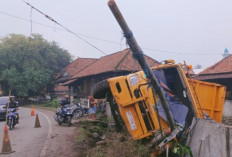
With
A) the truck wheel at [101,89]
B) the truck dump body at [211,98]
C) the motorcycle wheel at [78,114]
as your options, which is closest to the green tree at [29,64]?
the motorcycle wheel at [78,114]

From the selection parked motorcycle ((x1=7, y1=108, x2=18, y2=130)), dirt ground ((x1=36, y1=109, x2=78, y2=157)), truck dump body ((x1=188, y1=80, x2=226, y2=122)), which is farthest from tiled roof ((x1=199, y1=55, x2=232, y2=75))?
parked motorcycle ((x1=7, y1=108, x2=18, y2=130))

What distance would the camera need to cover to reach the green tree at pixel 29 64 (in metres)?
39.5

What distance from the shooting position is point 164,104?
229 inches

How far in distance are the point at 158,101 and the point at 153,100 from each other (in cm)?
15

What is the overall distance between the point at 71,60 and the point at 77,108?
3325 centimetres

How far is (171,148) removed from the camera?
20.2 ft

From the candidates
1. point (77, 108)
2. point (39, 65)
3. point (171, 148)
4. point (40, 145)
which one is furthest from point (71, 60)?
point (171, 148)

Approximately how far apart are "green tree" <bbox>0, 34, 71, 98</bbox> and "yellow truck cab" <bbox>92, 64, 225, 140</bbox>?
106ft

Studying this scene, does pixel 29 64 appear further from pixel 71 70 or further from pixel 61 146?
pixel 61 146

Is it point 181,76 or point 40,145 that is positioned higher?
point 181,76

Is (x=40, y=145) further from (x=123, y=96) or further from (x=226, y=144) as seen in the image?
(x=226, y=144)

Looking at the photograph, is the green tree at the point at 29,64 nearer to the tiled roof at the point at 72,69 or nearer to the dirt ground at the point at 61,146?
the tiled roof at the point at 72,69

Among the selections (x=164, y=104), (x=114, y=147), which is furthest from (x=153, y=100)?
(x=114, y=147)

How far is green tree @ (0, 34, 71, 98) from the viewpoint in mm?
39500
